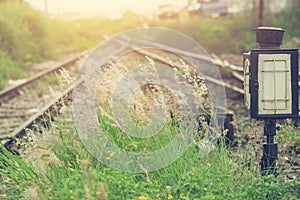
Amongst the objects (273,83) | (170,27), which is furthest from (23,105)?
(170,27)

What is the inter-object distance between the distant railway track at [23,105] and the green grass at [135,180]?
2.68m

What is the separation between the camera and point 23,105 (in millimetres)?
10680

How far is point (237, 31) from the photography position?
74.2 feet

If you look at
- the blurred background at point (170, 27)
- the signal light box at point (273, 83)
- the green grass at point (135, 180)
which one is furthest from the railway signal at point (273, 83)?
the blurred background at point (170, 27)

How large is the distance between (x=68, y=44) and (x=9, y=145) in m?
20.4

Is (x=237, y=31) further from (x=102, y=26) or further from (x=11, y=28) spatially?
(x=102, y=26)

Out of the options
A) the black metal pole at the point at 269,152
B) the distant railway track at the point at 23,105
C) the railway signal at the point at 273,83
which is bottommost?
the distant railway track at the point at 23,105

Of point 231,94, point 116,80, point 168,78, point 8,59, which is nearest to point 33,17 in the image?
point 8,59

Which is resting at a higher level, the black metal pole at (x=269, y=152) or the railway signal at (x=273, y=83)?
the railway signal at (x=273, y=83)

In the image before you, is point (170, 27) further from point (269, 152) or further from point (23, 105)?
point (269, 152)

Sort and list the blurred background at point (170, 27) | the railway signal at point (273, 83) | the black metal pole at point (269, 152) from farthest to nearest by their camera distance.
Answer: the blurred background at point (170, 27), the black metal pole at point (269, 152), the railway signal at point (273, 83)

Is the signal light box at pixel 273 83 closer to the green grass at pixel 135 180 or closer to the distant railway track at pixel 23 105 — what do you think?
the green grass at pixel 135 180

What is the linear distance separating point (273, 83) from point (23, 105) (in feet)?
21.9

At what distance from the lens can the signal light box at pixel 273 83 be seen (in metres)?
4.82
